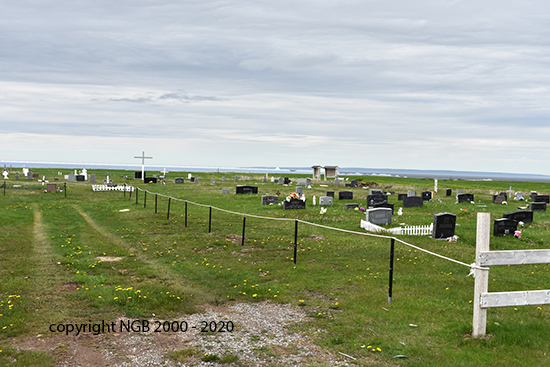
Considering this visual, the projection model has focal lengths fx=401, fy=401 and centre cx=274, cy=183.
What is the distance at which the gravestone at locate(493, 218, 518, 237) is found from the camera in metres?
19.7

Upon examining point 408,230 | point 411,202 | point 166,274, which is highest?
point 411,202

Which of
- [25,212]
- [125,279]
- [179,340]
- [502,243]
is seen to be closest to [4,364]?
[179,340]

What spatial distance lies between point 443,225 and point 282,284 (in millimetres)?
11319

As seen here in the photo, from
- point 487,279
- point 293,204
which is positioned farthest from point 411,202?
point 487,279

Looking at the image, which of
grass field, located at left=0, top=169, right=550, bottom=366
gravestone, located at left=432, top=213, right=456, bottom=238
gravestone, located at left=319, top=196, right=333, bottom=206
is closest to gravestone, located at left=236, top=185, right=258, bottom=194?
gravestone, located at left=319, top=196, right=333, bottom=206

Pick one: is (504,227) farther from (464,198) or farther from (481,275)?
(464,198)

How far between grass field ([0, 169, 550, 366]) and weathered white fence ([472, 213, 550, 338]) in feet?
1.85

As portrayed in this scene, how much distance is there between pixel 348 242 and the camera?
695 inches

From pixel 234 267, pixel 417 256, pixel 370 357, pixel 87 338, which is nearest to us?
pixel 370 357

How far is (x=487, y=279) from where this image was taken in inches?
277

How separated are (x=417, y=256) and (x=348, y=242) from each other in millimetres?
3180

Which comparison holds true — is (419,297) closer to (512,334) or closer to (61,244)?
(512,334)

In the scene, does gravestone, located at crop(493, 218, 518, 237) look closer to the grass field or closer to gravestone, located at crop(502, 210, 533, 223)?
the grass field

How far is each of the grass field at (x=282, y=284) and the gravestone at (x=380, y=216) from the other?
322cm
